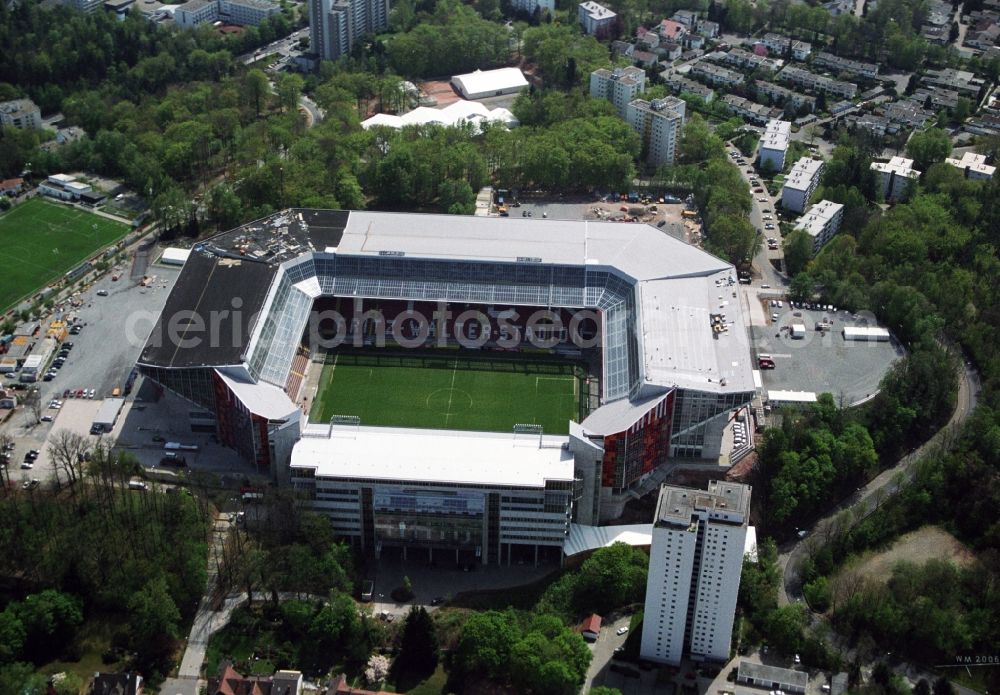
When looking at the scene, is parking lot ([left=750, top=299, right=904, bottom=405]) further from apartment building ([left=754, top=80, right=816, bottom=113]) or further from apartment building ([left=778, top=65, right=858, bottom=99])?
apartment building ([left=778, top=65, right=858, bottom=99])

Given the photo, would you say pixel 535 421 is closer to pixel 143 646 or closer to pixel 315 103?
pixel 143 646

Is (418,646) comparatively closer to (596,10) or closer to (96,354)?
(96,354)

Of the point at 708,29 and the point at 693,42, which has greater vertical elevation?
the point at 708,29

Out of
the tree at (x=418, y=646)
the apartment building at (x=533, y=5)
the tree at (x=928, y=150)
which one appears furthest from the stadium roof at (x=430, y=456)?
the apartment building at (x=533, y=5)

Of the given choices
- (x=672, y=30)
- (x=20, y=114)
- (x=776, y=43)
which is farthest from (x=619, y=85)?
(x=20, y=114)

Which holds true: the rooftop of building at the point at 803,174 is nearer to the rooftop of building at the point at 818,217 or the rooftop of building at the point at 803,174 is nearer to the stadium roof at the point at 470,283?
the rooftop of building at the point at 818,217

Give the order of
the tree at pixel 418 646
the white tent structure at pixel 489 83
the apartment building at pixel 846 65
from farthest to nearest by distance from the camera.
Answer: the apartment building at pixel 846 65 < the white tent structure at pixel 489 83 < the tree at pixel 418 646

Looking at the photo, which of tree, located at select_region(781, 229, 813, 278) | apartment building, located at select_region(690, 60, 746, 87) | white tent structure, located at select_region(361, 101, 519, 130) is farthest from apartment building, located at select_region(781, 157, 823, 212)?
white tent structure, located at select_region(361, 101, 519, 130)
